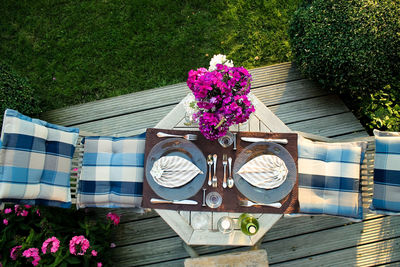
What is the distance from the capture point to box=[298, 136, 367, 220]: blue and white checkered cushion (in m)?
1.94

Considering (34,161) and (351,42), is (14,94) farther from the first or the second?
(351,42)

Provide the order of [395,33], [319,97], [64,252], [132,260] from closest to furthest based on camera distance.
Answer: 1. [64,252]
2. [395,33]
3. [132,260]
4. [319,97]

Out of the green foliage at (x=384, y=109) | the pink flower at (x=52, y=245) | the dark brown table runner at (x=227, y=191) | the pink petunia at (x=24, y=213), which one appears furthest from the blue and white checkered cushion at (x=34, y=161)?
the green foliage at (x=384, y=109)

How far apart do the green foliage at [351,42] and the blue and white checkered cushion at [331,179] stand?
0.68 metres

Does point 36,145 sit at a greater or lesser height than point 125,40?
lesser

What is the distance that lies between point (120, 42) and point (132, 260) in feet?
6.84

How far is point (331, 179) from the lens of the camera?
6.41ft

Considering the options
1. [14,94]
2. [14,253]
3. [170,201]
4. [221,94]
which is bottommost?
[14,253]

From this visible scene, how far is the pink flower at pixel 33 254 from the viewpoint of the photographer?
1.88m

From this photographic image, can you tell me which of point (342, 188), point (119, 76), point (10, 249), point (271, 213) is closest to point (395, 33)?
point (342, 188)

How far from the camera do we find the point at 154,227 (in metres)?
2.64

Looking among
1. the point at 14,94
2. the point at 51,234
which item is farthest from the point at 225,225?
the point at 14,94

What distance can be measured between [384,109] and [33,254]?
2.89 meters

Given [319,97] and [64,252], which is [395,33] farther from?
[64,252]
